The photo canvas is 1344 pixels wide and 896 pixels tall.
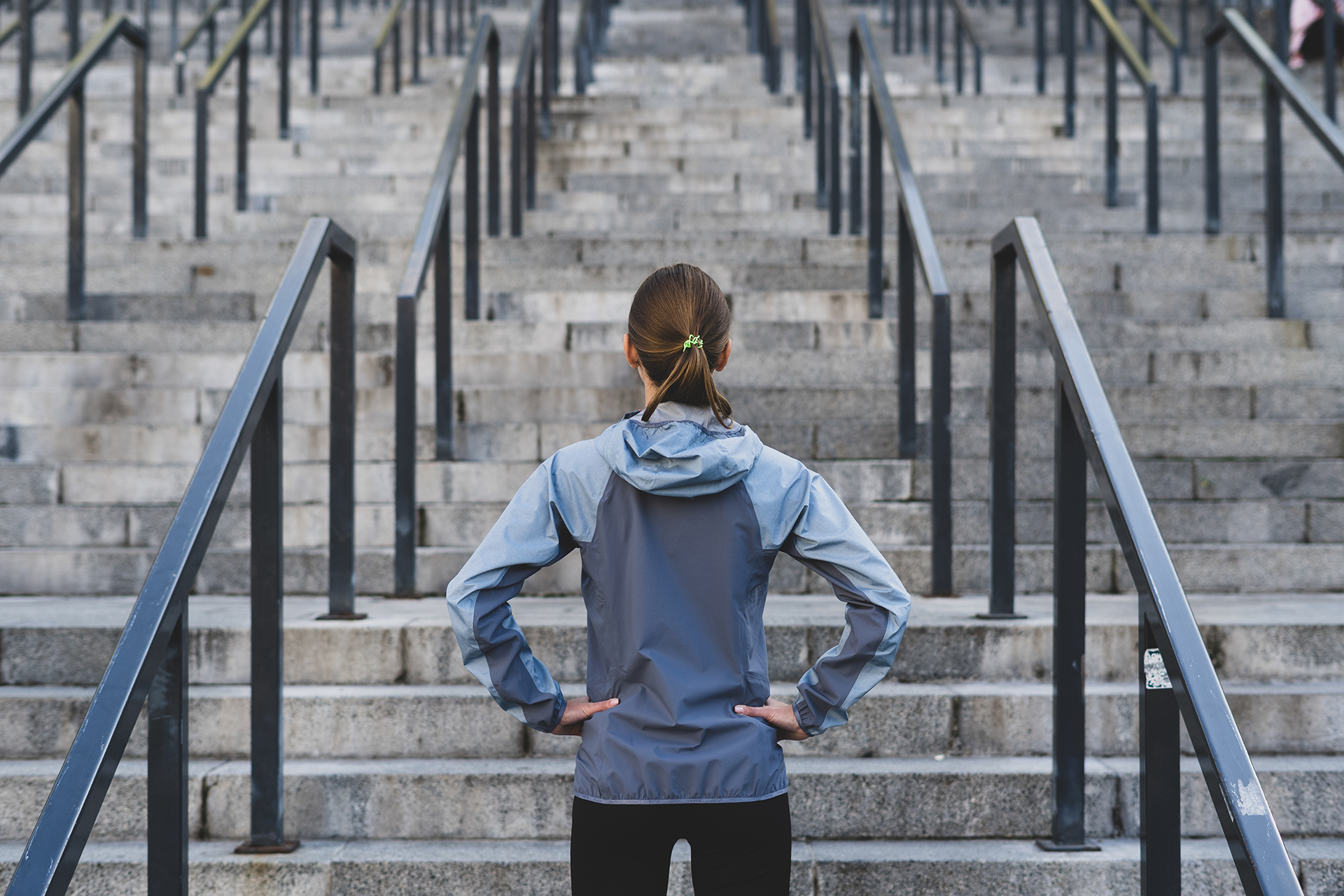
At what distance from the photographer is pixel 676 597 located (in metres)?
1.39

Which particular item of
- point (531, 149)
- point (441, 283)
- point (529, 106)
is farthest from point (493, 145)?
point (441, 283)

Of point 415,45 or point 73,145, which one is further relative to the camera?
point 415,45

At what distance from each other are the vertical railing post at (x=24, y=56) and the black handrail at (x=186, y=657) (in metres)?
4.11

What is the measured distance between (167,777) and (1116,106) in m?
5.32

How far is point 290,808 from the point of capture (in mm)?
2299

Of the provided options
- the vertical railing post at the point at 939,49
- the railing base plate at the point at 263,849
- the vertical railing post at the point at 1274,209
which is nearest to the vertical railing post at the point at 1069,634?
the railing base plate at the point at 263,849

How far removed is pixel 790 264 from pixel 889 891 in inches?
114

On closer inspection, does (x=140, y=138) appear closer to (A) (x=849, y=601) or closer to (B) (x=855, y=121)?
(B) (x=855, y=121)

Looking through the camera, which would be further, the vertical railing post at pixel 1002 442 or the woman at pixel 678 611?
the vertical railing post at pixel 1002 442

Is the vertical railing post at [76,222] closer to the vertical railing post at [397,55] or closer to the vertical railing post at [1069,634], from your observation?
the vertical railing post at [397,55]

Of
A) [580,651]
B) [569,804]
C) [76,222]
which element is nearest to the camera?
[569,804]

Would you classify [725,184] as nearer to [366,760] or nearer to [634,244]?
[634,244]

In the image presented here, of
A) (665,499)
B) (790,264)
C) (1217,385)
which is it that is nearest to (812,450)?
(790,264)

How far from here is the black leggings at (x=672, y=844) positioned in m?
1.38
